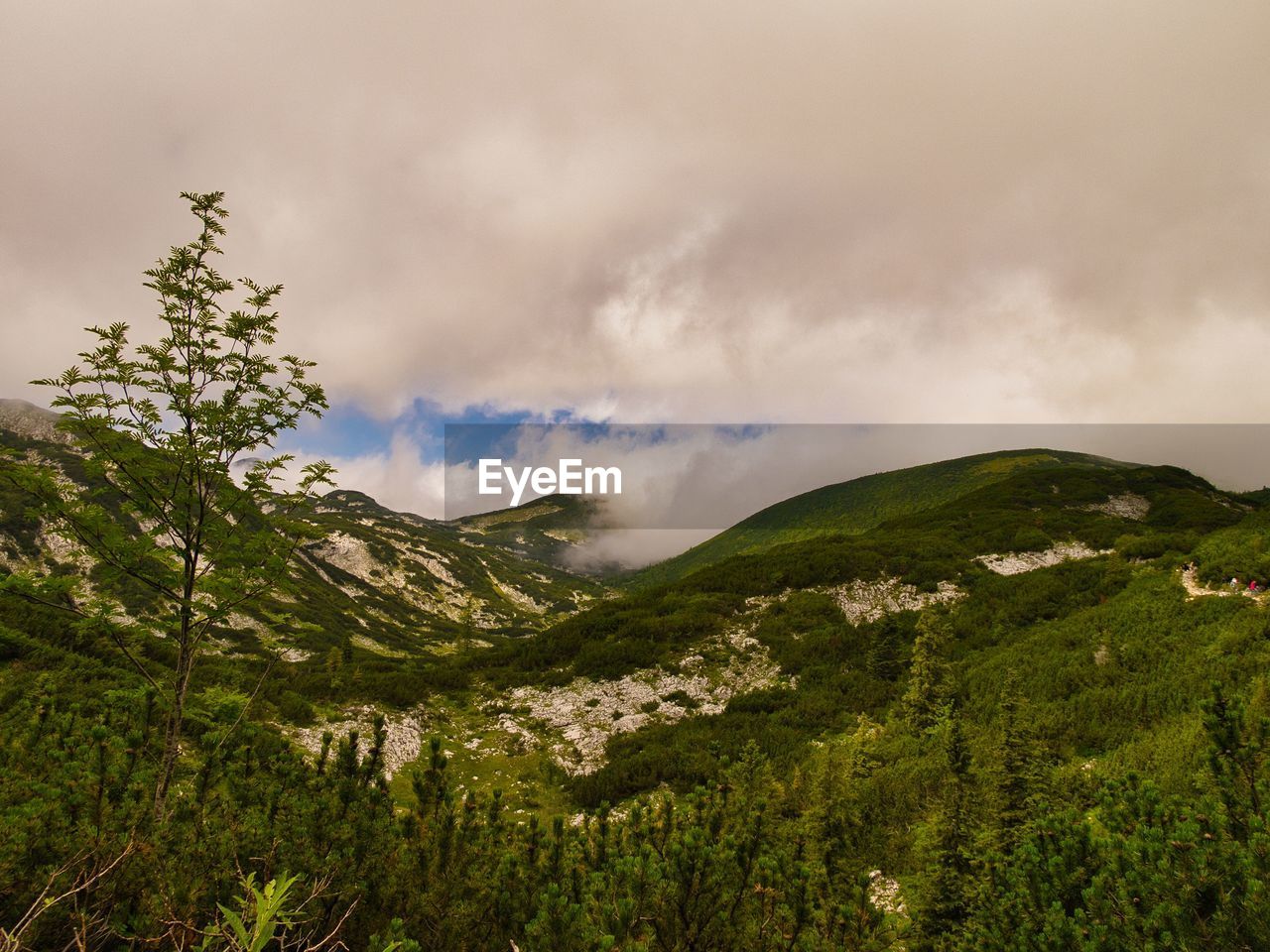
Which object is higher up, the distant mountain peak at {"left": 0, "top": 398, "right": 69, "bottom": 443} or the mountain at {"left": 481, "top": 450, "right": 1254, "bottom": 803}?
the distant mountain peak at {"left": 0, "top": 398, "right": 69, "bottom": 443}

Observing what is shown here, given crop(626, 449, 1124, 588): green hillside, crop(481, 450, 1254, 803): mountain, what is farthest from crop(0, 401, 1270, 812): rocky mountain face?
crop(626, 449, 1124, 588): green hillside

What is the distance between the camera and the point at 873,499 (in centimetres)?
11850

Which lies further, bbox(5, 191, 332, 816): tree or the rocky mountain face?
the rocky mountain face

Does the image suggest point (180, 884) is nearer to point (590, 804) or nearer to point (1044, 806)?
point (1044, 806)

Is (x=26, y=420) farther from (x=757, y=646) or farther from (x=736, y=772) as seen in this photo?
(x=736, y=772)

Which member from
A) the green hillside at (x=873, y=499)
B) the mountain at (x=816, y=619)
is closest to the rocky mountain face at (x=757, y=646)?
the mountain at (x=816, y=619)

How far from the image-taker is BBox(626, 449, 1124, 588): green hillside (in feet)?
346

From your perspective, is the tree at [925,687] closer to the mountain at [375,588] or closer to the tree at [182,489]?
the tree at [182,489]

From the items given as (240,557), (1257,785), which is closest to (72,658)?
(240,557)

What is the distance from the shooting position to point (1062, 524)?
1929 inches

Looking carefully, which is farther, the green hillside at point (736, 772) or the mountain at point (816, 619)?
the mountain at point (816, 619)

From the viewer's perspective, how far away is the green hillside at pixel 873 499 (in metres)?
105

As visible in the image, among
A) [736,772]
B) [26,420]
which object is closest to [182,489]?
[736,772]

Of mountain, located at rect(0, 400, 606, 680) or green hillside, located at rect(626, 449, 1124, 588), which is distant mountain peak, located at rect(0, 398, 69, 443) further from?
green hillside, located at rect(626, 449, 1124, 588)
